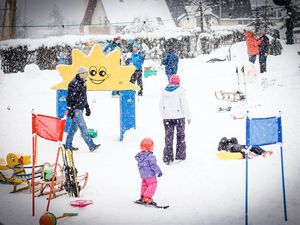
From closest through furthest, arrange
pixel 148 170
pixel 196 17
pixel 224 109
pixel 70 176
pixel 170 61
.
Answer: pixel 148 170
pixel 70 176
pixel 224 109
pixel 170 61
pixel 196 17

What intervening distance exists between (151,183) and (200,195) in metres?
0.90

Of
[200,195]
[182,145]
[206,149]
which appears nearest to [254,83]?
[206,149]

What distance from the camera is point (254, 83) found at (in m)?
16.7

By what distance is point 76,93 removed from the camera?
8430 millimetres

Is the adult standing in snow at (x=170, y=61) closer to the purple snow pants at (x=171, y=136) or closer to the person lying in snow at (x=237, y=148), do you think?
the person lying in snow at (x=237, y=148)

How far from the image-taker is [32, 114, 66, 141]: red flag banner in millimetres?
5336

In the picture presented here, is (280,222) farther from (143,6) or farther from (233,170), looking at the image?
(143,6)

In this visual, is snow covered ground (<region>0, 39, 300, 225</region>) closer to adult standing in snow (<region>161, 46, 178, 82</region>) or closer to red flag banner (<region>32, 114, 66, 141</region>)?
red flag banner (<region>32, 114, 66, 141</region>)

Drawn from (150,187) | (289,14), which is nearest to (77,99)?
(150,187)

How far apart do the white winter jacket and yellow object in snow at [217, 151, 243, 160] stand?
1.11 meters

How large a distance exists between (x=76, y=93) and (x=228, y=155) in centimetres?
347

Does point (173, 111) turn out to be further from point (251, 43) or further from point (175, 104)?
point (251, 43)

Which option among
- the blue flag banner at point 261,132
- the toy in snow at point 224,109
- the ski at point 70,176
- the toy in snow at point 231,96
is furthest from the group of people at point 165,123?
the toy in snow at point 231,96

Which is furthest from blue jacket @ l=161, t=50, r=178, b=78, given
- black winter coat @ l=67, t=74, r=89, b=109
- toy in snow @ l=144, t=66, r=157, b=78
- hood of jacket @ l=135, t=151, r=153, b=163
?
hood of jacket @ l=135, t=151, r=153, b=163
